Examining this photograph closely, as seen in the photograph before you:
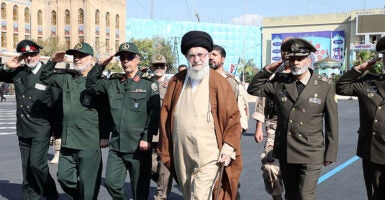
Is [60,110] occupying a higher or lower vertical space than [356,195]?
higher

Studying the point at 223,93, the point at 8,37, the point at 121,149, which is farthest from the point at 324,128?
the point at 8,37

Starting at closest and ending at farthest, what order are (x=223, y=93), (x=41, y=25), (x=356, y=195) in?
1. (x=223, y=93)
2. (x=356, y=195)
3. (x=41, y=25)

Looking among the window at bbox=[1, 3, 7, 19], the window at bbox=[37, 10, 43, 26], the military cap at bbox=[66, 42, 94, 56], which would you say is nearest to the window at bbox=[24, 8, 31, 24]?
the window at bbox=[37, 10, 43, 26]

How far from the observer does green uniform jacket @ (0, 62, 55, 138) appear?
586 cm

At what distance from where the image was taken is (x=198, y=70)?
4410mm

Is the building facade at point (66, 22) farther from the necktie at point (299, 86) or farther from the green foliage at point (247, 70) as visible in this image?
the necktie at point (299, 86)

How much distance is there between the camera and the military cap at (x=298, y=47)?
182 inches

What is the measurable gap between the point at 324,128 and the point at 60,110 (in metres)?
3.26

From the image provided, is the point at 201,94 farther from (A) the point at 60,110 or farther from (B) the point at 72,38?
(B) the point at 72,38

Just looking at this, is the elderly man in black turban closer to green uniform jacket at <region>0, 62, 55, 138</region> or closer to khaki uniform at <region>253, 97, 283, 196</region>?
khaki uniform at <region>253, 97, 283, 196</region>

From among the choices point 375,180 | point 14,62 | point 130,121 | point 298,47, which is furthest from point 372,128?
point 14,62

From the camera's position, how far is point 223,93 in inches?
173

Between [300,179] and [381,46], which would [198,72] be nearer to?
[300,179]

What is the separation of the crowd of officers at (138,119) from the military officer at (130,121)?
0.01m
